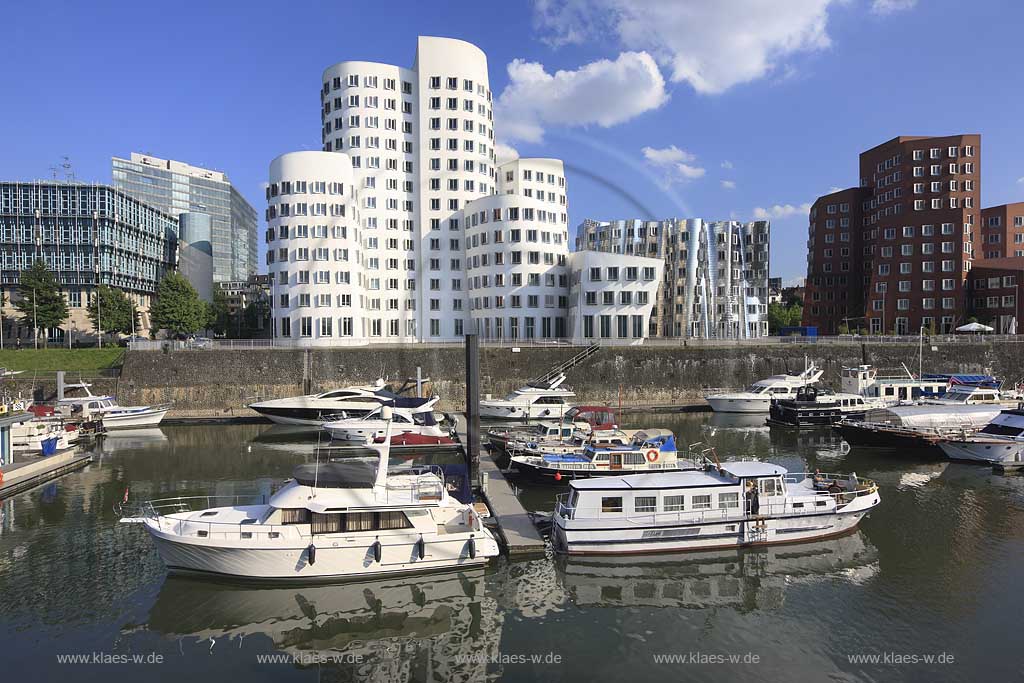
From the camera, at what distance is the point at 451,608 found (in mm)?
19266

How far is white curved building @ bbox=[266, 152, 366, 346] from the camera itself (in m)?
71.1

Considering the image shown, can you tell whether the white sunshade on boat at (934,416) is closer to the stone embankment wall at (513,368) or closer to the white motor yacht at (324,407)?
the stone embankment wall at (513,368)

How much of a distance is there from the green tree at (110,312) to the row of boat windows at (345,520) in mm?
79233

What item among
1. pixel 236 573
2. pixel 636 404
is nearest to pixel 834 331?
pixel 636 404

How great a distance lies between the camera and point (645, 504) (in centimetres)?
2327

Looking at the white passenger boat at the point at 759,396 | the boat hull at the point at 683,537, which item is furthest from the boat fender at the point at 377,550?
the white passenger boat at the point at 759,396

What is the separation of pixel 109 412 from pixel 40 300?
40.7 m

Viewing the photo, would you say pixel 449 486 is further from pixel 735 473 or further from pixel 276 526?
pixel 735 473

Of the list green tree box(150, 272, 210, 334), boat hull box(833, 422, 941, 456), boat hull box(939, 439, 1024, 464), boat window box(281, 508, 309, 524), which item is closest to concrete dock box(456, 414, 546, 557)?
boat window box(281, 508, 309, 524)

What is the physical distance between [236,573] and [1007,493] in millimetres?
37730

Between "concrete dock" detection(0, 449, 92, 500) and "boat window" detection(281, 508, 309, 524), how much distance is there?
22.0 m

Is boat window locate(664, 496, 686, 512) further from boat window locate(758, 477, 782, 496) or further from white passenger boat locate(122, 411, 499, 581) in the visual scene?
white passenger boat locate(122, 411, 499, 581)

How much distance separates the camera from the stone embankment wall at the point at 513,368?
6028 centimetres

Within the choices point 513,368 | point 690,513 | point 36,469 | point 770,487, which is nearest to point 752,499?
point 770,487
